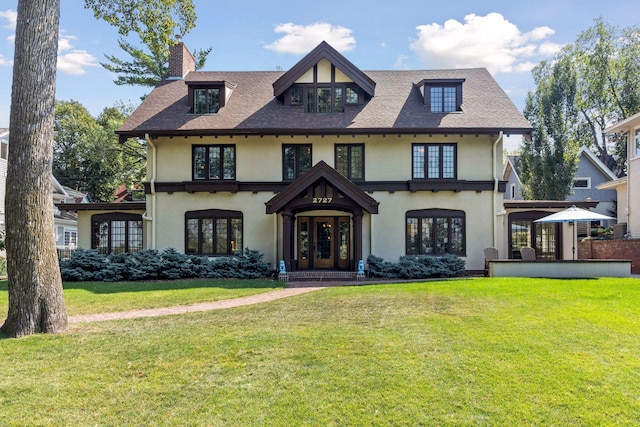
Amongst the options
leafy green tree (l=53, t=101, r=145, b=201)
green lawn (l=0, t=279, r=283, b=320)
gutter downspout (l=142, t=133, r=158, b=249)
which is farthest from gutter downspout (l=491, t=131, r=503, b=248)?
leafy green tree (l=53, t=101, r=145, b=201)

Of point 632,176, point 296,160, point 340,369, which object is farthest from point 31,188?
point 632,176

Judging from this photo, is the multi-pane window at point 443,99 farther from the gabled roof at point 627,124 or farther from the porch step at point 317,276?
the porch step at point 317,276

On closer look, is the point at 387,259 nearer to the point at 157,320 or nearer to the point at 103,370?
the point at 157,320

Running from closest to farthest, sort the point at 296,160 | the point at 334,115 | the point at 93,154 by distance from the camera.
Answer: the point at 296,160
the point at 334,115
the point at 93,154

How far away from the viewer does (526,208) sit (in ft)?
60.2

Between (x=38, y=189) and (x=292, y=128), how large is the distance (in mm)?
10960

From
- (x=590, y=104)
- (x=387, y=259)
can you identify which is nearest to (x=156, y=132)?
(x=387, y=259)

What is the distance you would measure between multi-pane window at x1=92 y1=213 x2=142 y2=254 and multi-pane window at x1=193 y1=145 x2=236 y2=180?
11.4ft

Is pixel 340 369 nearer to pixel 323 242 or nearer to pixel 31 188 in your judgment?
pixel 31 188

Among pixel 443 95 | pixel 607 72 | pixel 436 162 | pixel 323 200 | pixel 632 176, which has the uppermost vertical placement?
pixel 607 72

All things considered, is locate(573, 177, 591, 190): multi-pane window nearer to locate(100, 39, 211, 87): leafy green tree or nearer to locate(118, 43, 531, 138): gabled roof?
locate(118, 43, 531, 138): gabled roof

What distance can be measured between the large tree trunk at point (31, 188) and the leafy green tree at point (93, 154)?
2982 cm

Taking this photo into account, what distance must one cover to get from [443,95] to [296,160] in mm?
6989

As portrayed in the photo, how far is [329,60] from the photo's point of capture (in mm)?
18344
